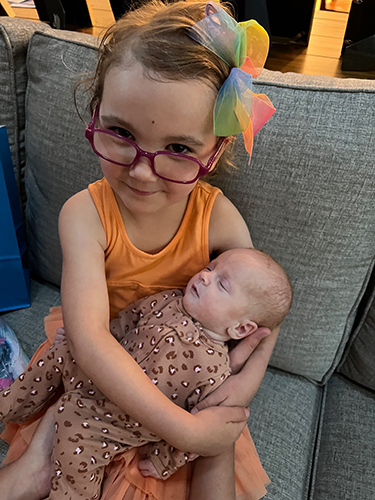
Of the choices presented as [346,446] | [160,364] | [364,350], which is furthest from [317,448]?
[160,364]

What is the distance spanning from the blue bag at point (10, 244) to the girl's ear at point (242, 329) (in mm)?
722

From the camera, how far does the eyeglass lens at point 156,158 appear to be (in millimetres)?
776

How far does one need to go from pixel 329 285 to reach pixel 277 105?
49cm

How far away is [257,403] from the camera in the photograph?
1166 millimetres

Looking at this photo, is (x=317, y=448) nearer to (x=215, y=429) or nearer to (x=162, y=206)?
(x=215, y=429)

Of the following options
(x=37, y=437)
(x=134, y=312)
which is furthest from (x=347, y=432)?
(x=37, y=437)

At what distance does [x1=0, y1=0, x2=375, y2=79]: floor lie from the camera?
3.04m

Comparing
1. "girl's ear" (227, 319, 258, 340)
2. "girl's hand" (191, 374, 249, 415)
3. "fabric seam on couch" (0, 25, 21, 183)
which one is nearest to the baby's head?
"girl's ear" (227, 319, 258, 340)

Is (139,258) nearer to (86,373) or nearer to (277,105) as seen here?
(86,373)

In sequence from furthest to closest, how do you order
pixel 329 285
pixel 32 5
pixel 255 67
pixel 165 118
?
pixel 32 5, pixel 329 285, pixel 255 67, pixel 165 118

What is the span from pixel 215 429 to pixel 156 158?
0.56m

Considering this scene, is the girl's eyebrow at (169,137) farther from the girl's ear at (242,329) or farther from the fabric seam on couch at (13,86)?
the fabric seam on couch at (13,86)

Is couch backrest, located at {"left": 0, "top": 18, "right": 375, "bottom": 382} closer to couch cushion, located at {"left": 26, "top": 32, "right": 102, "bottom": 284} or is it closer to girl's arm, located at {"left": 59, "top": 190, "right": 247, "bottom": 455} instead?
couch cushion, located at {"left": 26, "top": 32, "right": 102, "bottom": 284}

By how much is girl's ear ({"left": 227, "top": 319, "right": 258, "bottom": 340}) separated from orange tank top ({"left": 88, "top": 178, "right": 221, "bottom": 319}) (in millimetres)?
185
